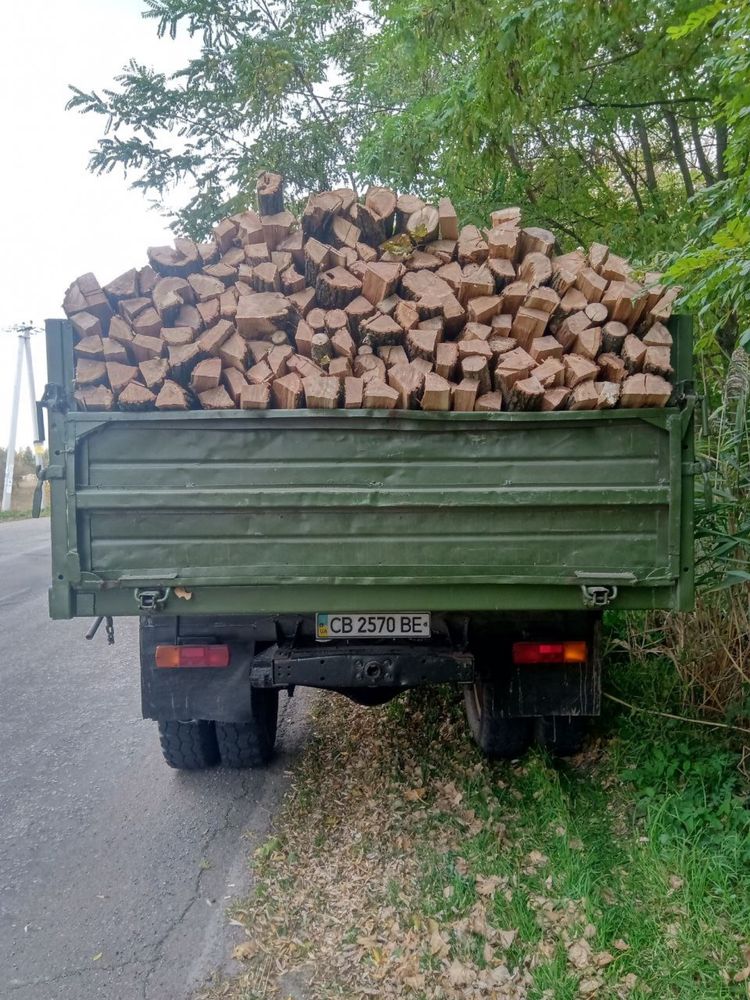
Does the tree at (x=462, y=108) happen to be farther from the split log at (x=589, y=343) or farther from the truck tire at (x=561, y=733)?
the truck tire at (x=561, y=733)

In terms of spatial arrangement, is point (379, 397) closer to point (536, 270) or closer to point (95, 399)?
point (536, 270)

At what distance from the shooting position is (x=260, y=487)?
2799 millimetres

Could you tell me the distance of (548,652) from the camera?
123 inches

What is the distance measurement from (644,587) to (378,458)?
1096 mm

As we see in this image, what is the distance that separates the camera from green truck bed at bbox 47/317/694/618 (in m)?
2.77

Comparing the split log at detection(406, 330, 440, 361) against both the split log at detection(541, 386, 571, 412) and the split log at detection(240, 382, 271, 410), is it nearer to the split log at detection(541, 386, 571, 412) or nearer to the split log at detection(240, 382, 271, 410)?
the split log at detection(541, 386, 571, 412)

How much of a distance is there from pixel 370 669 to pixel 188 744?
1295mm

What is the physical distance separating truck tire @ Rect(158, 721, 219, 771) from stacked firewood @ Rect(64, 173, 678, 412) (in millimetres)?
1734

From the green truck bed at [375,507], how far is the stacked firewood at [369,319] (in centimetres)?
11

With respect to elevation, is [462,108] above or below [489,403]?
above

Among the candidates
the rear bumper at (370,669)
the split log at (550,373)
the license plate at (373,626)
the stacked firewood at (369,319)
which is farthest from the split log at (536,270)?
the rear bumper at (370,669)

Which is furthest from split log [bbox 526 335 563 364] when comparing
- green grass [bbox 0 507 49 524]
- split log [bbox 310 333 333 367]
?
green grass [bbox 0 507 49 524]

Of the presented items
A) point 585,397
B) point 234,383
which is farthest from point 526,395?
point 234,383

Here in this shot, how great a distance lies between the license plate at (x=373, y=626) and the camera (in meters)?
3.06
